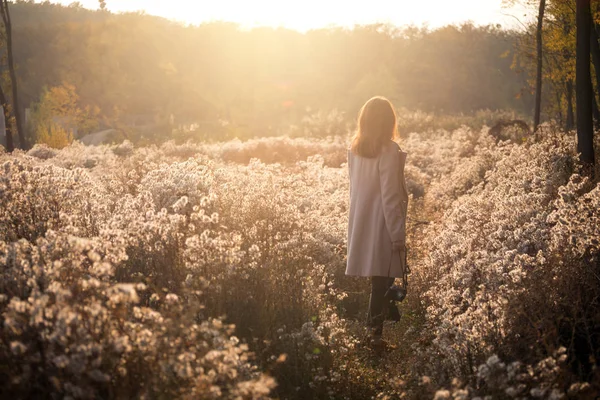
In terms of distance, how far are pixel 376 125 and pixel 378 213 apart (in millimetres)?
837

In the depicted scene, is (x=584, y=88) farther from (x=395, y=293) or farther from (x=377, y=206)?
(x=395, y=293)

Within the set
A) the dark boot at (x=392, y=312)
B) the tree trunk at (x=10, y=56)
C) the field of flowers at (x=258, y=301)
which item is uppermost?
the tree trunk at (x=10, y=56)

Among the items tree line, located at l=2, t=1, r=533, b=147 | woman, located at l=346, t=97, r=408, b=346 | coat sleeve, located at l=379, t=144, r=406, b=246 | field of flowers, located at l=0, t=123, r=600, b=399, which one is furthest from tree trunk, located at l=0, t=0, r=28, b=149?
tree line, located at l=2, t=1, r=533, b=147

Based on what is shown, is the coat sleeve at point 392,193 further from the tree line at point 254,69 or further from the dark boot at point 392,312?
the tree line at point 254,69

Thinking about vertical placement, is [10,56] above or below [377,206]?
above

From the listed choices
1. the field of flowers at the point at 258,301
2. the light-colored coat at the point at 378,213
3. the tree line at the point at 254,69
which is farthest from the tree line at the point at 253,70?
the light-colored coat at the point at 378,213

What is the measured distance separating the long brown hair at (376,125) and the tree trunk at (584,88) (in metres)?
5.40

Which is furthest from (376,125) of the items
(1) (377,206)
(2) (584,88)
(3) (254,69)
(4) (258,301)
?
(3) (254,69)

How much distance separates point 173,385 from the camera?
3242 millimetres

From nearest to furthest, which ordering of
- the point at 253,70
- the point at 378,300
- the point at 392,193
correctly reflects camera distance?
the point at 392,193 < the point at 378,300 < the point at 253,70

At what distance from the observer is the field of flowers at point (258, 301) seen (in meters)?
2.95

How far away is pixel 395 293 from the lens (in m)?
5.79

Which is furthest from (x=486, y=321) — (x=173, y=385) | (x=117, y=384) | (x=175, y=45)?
(x=175, y=45)

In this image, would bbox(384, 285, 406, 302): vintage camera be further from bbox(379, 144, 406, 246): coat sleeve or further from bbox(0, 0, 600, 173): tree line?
bbox(0, 0, 600, 173): tree line
